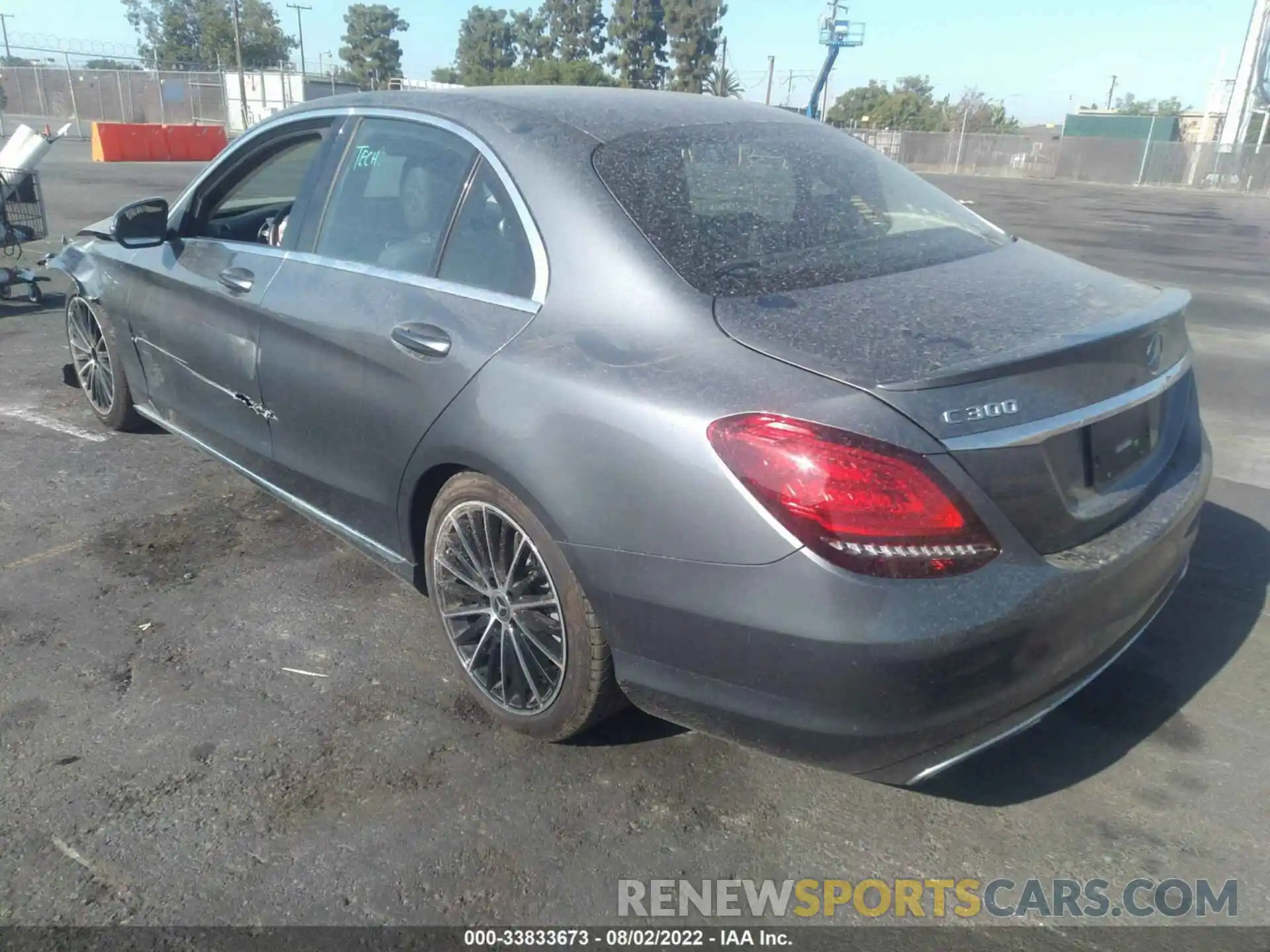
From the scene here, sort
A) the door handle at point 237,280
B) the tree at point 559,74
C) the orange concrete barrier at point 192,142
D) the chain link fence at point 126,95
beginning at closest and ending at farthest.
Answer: the door handle at point 237,280
the orange concrete barrier at point 192,142
the chain link fence at point 126,95
the tree at point 559,74

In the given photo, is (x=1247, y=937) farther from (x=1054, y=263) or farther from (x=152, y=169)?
(x=152, y=169)

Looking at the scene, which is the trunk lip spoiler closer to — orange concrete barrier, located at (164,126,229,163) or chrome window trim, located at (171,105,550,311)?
chrome window trim, located at (171,105,550,311)

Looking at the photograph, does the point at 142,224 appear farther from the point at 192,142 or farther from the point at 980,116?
the point at 980,116

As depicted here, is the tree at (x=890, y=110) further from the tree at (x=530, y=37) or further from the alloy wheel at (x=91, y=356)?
the alloy wheel at (x=91, y=356)

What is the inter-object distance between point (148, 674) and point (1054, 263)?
122 inches

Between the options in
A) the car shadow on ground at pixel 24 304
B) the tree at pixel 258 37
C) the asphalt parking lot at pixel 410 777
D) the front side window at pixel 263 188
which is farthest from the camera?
the tree at pixel 258 37

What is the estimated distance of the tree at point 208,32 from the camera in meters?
73.2

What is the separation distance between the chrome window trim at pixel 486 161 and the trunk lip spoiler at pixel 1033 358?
1.03 meters

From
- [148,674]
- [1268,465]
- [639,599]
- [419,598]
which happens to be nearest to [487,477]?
[639,599]

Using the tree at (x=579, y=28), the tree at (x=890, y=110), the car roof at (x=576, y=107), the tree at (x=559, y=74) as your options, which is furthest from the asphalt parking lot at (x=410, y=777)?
the tree at (x=579, y=28)

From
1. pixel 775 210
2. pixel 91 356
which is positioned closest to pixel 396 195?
pixel 775 210

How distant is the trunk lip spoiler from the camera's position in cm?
205

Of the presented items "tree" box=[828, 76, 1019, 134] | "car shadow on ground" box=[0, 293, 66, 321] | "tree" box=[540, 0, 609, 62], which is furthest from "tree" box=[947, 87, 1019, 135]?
"car shadow on ground" box=[0, 293, 66, 321]

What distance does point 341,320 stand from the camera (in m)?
3.07
